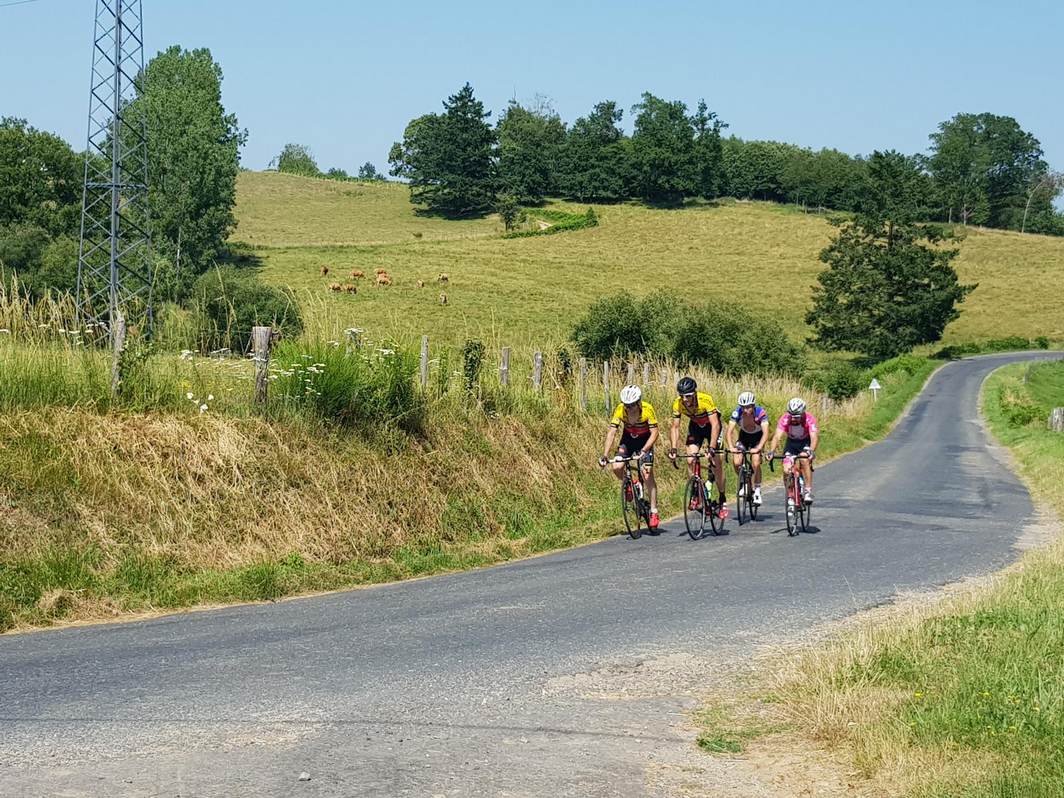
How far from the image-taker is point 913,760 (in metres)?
5.76

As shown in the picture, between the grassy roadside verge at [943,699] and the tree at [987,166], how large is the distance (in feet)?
530

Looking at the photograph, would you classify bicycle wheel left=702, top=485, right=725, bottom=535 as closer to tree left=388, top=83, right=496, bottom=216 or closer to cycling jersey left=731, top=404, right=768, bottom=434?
cycling jersey left=731, top=404, right=768, bottom=434

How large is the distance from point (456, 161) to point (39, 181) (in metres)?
58.4

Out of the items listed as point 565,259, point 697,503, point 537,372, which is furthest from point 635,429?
point 565,259

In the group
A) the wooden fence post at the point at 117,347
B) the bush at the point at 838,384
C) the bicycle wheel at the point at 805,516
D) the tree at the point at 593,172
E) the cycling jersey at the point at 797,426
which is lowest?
Answer: the bush at the point at 838,384

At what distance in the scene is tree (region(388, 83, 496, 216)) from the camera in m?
130

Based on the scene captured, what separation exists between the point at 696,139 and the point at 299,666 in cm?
15759

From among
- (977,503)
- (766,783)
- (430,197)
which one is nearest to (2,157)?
(430,197)

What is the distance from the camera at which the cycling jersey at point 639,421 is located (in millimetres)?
15664

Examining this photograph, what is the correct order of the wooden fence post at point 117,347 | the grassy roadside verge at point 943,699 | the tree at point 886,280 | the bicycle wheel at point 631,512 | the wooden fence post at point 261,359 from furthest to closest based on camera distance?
the tree at point 886,280 < the bicycle wheel at point 631,512 < the wooden fence post at point 261,359 < the wooden fence post at point 117,347 < the grassy roadside verge at point 943,699

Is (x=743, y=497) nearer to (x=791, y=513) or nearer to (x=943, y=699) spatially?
(x=791, y=513)

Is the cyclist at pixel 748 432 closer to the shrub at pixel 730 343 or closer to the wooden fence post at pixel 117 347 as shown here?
the wooden fence post at pixel 117 347

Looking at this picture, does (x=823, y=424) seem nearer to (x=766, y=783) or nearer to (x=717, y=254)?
(x=766, y=783)

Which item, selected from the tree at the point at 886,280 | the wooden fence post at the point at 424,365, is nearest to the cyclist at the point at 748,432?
the wooden fence post at the point at 424,365
